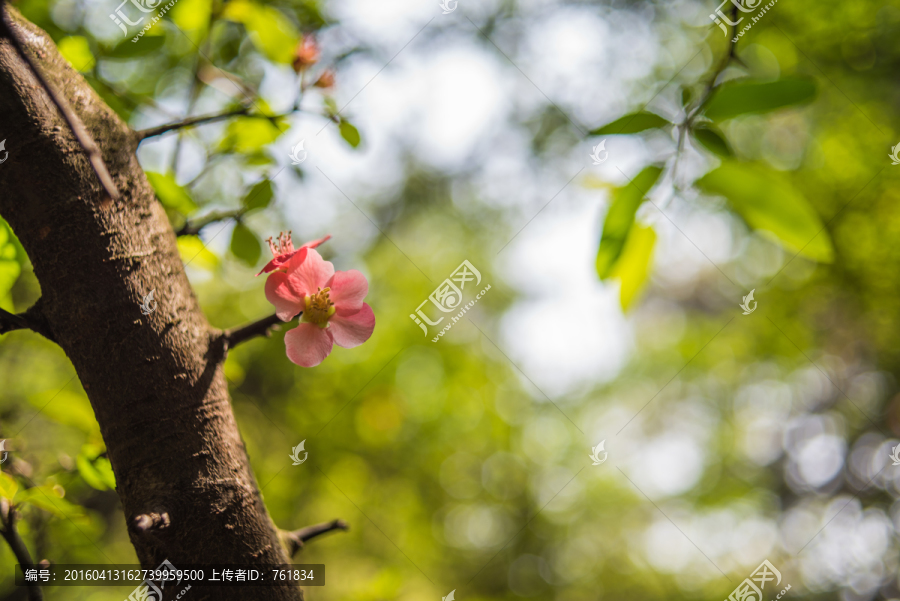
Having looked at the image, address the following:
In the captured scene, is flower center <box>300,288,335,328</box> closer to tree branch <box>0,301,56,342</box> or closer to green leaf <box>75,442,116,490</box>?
tree branch <box>0,301,56,342</box>

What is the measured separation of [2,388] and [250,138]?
1948 millimetres

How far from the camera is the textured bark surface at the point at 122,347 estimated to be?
0.40m

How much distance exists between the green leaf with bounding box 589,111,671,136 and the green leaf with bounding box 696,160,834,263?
0.08 m

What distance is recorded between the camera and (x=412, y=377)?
10.1 feet

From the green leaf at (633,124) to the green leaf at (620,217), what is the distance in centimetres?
4

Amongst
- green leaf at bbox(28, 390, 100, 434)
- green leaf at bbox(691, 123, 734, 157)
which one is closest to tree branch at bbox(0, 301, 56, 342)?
green leaf at bbox(28, 390, 100, 434)

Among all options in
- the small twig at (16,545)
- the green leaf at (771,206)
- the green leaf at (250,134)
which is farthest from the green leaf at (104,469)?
the green leaf at (771,206)

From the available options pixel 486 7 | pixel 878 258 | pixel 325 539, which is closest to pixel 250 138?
pixel 325 539

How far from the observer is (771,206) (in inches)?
18.2

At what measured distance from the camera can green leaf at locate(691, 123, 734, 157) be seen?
50 centimetres

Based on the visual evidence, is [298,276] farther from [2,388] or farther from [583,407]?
[583,407]

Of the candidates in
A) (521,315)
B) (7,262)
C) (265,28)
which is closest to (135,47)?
(265,28)

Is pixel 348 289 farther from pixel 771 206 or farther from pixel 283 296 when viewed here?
pixel 771 206

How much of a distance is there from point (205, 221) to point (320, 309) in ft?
0.90
